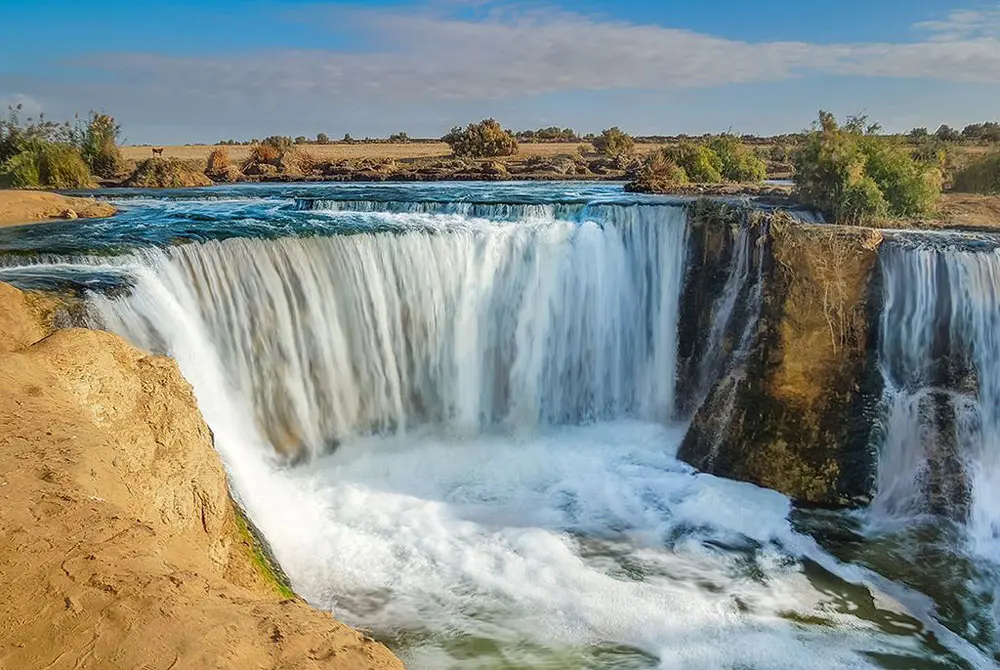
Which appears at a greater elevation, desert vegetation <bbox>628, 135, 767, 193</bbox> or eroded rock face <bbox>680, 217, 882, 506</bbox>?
desert vegetation <bbox>628, 135, 767, 193</bbox>

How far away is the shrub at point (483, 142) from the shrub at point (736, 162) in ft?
50.3

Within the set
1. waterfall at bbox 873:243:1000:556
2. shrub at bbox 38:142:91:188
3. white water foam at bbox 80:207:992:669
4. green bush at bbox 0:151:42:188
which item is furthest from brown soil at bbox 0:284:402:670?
shrub at bbox 38:142:91:188

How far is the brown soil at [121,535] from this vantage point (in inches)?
141

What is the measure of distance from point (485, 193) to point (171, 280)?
10940mm

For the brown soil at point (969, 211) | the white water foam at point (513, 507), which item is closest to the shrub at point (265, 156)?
the white water foam at point (513, 507)

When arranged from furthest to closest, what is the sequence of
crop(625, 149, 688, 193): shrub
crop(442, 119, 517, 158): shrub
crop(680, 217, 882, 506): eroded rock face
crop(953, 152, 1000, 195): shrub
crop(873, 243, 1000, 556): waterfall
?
crop(442, 119, 517, 158): shrub < crop(625, 149, 688, 193): shrub < crop(953, 152, 1000, 195): shrub < crop(680, 217, 882, 506): eroded rock face < crop(873, 243, 1000, 556): waterfall

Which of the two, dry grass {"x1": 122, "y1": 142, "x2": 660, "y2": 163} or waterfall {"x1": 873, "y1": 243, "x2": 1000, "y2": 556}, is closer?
waterfall {"x1": 873, "y1": 243, "x2": 1000, "y2": 556}

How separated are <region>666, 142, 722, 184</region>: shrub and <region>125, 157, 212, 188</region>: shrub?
15719 mm

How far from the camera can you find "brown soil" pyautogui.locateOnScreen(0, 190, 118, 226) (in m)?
14.3

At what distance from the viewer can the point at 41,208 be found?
1495cm

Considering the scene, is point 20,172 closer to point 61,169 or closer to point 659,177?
point 61,169

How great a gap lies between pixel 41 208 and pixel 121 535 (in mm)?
13170

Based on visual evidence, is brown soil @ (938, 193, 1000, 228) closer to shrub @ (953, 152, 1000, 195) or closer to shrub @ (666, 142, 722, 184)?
shrub @ (953, 152, 1000, 195)

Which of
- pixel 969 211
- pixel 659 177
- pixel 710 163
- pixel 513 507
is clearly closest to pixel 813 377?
pixel 513 507
